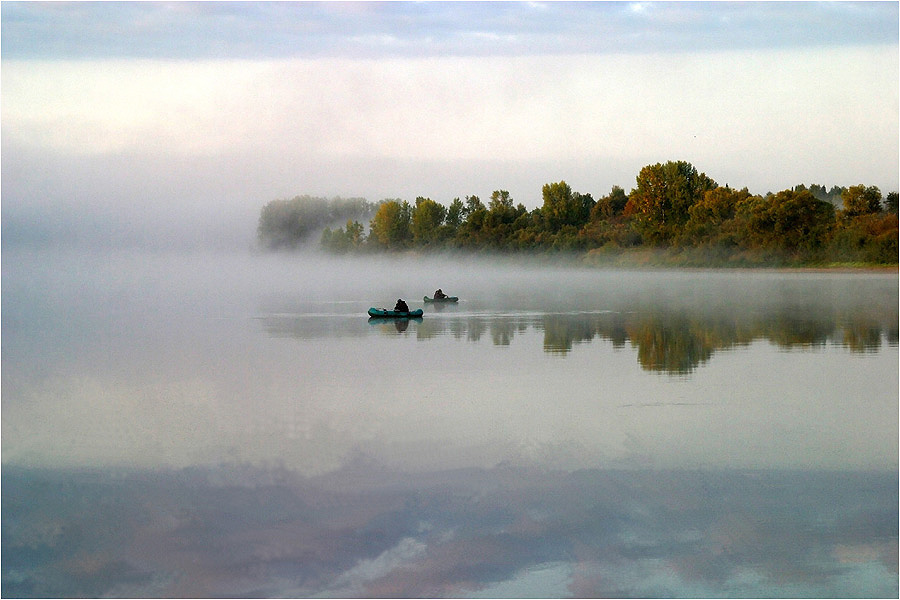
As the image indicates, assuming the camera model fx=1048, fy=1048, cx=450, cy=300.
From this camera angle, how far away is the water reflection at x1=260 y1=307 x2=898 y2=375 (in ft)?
80.2

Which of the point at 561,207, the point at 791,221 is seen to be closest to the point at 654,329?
the point at 791,221

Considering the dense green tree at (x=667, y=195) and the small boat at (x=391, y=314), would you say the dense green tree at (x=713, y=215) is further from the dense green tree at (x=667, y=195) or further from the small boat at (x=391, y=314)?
the small boat at (x=391, y=314)

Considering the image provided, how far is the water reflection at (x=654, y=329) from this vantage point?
24438 millimetres

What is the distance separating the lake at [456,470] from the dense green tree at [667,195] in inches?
3106

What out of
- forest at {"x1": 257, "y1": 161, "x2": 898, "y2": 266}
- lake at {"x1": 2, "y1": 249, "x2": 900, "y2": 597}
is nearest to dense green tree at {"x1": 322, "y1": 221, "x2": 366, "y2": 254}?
forest at {"x1": 257, "y1": 161, "x2": 898, "y2": 266}

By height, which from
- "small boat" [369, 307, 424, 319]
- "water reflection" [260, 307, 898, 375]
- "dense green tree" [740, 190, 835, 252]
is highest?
"dense green tree" [740, 190, 835, 252]

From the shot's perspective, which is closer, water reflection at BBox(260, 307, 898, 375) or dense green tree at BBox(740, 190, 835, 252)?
water reflection at BBox(260, 307, 898, 375)

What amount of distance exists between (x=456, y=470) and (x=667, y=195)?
309 ft

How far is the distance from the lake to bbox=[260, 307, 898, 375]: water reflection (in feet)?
1.49

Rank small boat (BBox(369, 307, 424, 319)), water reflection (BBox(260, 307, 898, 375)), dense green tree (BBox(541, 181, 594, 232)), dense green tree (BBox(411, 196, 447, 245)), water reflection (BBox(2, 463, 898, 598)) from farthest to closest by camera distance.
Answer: dense green tree (BBox(411, 196, 447, 245))
dense green tree (BBox(541, 181, 594, 232))
small boat (BBox(369, 307, 424, 319))
water reflection (BBox(260, 307, 898, 375))
water reflection (BBox(2, 463, 898, 598))

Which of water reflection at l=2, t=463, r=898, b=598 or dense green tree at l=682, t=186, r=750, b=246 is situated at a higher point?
dense green tree at l=682, t=186, r=750, b=246

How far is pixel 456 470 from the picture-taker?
12.4 m

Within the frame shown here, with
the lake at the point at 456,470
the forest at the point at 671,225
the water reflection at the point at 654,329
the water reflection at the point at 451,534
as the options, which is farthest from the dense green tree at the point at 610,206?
the water reflection at the point at 451,534

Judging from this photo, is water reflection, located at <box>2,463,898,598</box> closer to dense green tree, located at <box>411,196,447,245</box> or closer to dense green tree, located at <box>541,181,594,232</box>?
dense green tree, located at <box>541,181,594,232</box>
